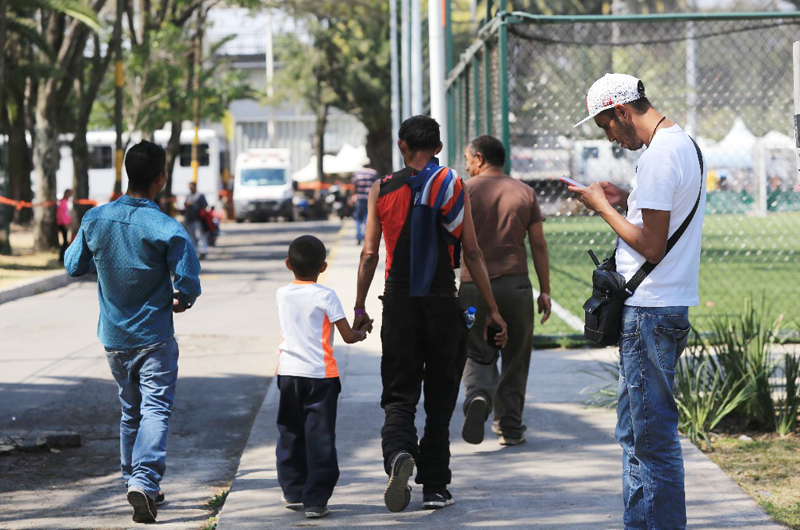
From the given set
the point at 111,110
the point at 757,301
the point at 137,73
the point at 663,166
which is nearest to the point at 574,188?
the point at 663,166

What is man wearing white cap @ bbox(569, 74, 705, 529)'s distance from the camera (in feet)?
13.6

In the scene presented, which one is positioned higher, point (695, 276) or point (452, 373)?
point (695, 276)

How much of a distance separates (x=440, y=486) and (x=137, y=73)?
2659 cm

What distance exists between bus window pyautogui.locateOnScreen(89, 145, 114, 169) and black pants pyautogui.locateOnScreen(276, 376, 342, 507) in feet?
152

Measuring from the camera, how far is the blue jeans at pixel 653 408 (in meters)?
4.25

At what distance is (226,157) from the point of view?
183 feet

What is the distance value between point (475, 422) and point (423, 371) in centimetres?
85

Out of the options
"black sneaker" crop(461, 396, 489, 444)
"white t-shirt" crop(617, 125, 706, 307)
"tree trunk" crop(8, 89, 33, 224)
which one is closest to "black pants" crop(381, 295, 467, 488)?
"black sneaker" crop(461, 396, 489, 444)

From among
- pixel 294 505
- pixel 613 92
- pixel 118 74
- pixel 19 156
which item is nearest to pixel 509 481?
pixel 294 505

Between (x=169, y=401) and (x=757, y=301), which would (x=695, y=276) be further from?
(x=757, y=301)

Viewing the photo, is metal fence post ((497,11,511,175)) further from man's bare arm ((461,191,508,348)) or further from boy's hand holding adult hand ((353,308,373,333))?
→ boy's hand holding adult hand ((353,308,373,333))

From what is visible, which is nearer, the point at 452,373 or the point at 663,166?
the point at 663,166

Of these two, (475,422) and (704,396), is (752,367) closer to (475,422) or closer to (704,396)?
(704,396)

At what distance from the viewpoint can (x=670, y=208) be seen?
4.12 m
